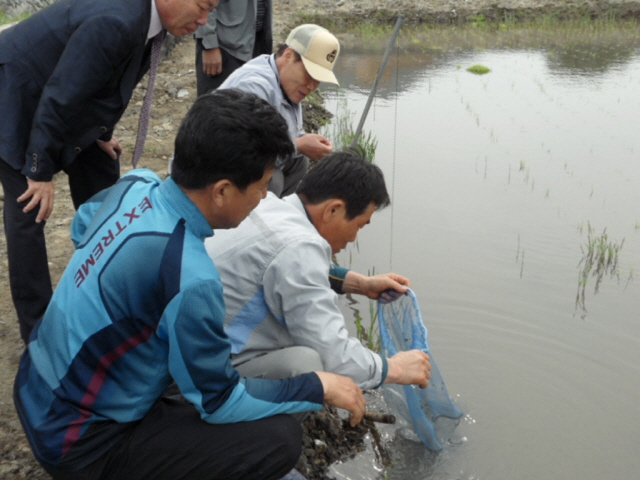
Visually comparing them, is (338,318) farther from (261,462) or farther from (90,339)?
(90,339)

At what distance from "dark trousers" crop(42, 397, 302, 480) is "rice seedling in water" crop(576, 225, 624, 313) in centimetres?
261

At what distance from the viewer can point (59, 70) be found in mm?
2316

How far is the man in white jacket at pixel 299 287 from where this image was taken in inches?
76.0

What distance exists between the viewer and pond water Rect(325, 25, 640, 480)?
9.17ft

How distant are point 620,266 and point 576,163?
1.85 meters

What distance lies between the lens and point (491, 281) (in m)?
4.00

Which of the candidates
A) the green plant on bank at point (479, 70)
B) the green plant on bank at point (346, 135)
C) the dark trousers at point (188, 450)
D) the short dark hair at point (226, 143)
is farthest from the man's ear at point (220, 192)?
the green plant on bank at point (479, 70)

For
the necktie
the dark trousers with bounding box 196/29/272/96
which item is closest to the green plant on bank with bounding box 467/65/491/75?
the dark trousers with bounding box 196/29/272/96

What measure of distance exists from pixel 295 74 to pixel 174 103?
3.21 metres

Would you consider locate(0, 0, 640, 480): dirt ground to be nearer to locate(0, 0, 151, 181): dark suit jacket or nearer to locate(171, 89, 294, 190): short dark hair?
locate(0, 0, 151, 181): dark suit jacket

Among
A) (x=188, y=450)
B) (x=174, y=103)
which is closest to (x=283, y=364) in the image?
(x=188, y=450)

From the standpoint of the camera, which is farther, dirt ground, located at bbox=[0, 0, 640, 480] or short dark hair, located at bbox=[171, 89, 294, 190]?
dirt ground, located at bbox=[0, 0, 640, 480]

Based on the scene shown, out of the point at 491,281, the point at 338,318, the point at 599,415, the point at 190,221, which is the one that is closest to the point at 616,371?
the point at 599,415

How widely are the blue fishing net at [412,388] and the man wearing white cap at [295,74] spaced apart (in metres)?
0.93
